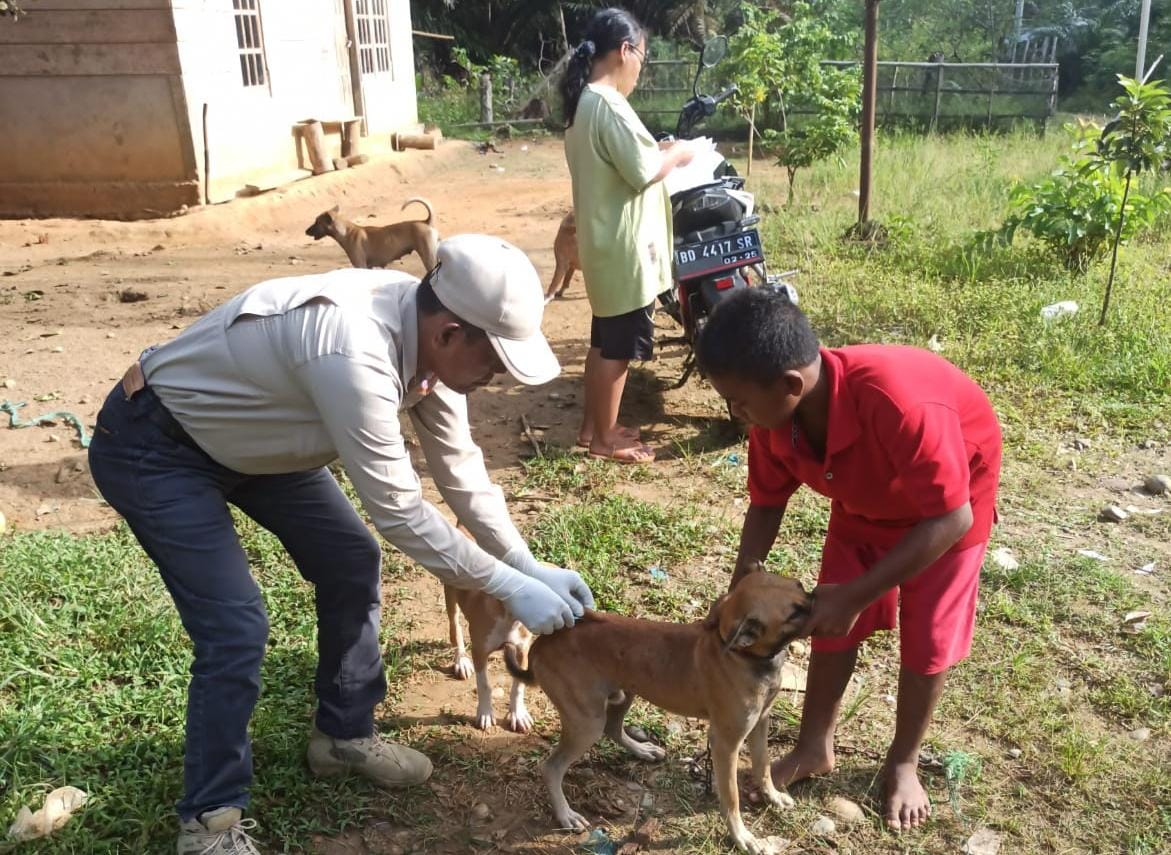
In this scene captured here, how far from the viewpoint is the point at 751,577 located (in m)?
2.71

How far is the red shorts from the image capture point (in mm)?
2854

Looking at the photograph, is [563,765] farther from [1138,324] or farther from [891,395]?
[1138,324]

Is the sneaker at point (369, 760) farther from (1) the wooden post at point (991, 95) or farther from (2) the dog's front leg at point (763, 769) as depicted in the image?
(1) the wooden post at point (991, 95)

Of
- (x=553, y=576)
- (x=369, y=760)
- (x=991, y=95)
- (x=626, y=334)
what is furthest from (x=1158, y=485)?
(x=991, y=95)

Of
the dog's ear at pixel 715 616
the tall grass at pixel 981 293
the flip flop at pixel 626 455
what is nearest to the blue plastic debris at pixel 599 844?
the dog's ear at pixel 715 616

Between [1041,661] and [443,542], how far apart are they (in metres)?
2.46

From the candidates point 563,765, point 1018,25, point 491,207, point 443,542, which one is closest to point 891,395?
point 443,542

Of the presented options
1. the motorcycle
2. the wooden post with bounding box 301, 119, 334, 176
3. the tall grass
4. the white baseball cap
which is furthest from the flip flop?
the wooden post with bounding box 301, 119, 334, 176

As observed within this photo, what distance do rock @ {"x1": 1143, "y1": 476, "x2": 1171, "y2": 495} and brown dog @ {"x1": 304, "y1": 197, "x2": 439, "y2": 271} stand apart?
647 cm

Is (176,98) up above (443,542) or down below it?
above

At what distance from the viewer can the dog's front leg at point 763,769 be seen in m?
3.00

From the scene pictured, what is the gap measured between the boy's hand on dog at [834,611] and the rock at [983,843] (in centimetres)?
91

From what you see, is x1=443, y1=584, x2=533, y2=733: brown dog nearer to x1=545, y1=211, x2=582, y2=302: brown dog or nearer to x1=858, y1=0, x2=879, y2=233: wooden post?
x1=545, y1=211, x2=582, y2=302: brown dog

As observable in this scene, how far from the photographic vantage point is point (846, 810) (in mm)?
3100
